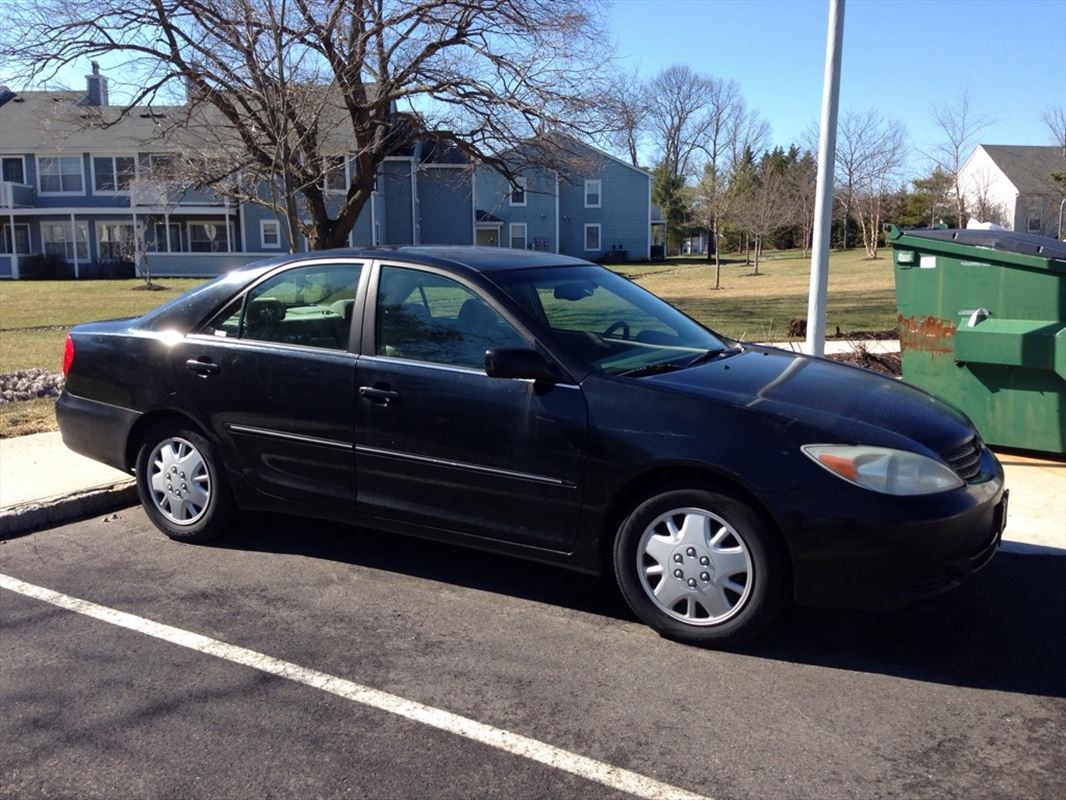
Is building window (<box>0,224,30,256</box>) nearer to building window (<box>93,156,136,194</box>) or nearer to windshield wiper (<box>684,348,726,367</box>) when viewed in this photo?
building window (<box>93,156,136,194</box>)

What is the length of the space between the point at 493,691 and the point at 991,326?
509 cm

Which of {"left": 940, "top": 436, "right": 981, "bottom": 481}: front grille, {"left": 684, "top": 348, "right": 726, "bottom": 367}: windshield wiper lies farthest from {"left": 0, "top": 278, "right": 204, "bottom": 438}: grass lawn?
{"left": 940, "top": 436, "right": 981, "bottom": 481}: front grille

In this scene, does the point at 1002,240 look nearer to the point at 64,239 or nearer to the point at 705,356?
the point at 705,356

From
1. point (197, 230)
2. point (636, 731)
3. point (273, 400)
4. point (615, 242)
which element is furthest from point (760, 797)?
point (615, 242)

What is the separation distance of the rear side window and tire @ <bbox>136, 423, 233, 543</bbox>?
648 mm

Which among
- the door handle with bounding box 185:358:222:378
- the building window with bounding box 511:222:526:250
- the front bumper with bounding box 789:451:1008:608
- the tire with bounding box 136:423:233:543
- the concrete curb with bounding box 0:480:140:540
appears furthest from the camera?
the building window with bounding box 511:222:526:250

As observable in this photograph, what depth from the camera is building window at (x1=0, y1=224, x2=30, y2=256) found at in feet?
148

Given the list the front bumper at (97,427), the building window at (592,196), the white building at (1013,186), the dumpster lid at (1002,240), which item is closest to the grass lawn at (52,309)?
the front bumper at (97,427)

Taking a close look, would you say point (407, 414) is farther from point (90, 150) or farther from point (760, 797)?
point (90, 150)

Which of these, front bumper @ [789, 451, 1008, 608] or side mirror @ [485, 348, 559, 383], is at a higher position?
side mirror @ [485, 348, 559, 383]

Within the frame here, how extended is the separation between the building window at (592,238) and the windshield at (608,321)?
165 feet

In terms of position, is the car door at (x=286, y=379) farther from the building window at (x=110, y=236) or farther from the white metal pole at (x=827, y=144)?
the building window at (x=110, y=236)

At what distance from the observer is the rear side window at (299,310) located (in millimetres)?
5070

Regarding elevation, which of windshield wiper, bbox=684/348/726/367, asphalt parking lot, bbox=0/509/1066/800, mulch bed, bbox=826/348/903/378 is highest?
windshield wiper, bbox=684/348/726/367
